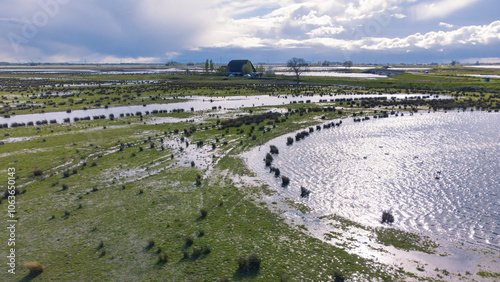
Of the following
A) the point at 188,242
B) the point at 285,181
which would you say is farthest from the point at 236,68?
the point at 188,242

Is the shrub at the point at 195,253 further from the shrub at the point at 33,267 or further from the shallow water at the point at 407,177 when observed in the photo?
the shallow water at the point at 407,177

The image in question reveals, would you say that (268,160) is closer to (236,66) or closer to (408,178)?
(408,178)

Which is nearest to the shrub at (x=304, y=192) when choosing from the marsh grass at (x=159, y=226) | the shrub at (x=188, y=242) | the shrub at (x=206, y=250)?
the marsh grass at (x=159, y=226)

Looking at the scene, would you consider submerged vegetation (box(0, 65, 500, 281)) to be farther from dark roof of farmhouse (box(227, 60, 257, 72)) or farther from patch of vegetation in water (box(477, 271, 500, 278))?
dark roof of farmhouse (box(227, 60, 257, 72))

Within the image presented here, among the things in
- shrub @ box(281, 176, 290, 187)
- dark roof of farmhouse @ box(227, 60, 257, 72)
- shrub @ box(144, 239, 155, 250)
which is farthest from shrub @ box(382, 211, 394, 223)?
dark roof of farmhouse @ box(227, 60, 257, 72)

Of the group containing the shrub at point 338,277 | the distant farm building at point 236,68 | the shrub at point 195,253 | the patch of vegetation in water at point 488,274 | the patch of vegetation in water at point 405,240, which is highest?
the distant farm building at point 236,68

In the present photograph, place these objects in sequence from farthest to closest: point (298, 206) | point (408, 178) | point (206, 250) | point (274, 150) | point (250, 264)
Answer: point (274, 150) → point (408, 178) → point (298, 206) → point (206, 250) → point (250, 264)
